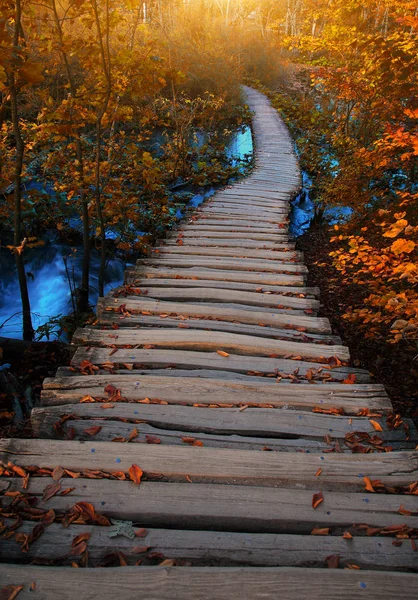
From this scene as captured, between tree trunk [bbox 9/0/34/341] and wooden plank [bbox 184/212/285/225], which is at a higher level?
tree trunk [bbox 9/0/34/341]

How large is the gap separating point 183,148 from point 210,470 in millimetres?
9661

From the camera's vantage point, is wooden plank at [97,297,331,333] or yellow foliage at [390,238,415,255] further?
wooden plank at [97,297,331,333]

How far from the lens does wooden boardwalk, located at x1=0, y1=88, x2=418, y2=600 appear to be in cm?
138

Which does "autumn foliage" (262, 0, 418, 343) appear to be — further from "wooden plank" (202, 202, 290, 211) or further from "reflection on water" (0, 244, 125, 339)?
"reflection on water" (0, 244, 125, 339)

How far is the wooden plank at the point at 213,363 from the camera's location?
279cm

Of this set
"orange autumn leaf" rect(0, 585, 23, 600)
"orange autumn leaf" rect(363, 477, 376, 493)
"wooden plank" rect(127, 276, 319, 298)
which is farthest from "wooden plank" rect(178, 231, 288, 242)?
"orange autumn leaf" rect(0, 585, 23, 600)

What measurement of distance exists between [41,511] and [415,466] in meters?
1.71

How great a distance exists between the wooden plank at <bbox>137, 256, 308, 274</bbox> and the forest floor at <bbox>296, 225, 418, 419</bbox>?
649 millimetres

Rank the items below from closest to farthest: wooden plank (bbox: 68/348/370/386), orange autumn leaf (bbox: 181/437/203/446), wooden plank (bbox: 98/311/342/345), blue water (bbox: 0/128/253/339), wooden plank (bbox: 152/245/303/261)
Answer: orange autumn leaf (bbox: 181/437/203/446) < wooden plank (bbox: 68/348/370/386) < wooden plank (bbox: 98/311/342/345) < wooden plank (bbox: 152/245/303/261) < blue water (bbox: 0/128/253/339)

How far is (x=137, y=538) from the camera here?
153 centimetres

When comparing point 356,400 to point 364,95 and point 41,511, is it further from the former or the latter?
point 364,95

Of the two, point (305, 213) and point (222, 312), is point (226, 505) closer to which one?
point (222, 312)

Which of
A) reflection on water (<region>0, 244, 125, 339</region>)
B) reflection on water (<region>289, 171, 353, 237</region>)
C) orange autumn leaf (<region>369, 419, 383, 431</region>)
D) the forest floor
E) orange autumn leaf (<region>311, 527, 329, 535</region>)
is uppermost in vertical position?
orange autumn leaf (<region>311, 527, 329, 535</region>)

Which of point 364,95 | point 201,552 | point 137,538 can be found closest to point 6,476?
point 137,538
